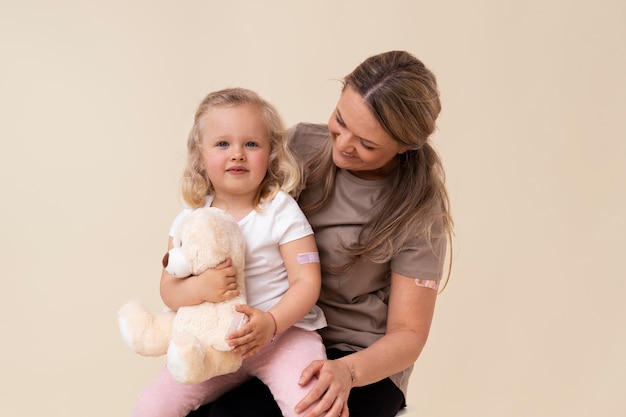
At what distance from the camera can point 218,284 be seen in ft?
5.92

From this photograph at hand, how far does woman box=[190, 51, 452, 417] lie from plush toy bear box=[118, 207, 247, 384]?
0.21 metres

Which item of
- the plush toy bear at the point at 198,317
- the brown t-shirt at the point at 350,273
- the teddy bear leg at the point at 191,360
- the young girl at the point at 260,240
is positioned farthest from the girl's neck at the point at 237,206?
the teddy bear leg at the point at 191,360

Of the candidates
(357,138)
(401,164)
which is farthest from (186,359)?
(401,164)

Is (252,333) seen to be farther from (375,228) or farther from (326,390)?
(375,228)

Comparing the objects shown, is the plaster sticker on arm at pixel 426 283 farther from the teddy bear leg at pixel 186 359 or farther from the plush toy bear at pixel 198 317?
the teddy bear leg at pixel 186 359

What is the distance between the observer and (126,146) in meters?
3.52

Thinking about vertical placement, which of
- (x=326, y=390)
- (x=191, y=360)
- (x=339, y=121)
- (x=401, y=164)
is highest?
(x=339, y=121)

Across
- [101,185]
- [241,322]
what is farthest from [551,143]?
[241,322]

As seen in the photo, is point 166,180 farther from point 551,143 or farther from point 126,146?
point 551,143

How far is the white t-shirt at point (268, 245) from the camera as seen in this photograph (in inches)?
77.7

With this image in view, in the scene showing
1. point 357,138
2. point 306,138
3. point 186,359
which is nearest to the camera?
point 186,359

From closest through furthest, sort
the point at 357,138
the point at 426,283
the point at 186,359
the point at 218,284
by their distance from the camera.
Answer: the point at 186,359 → the point at 218,284 → the point at 357,138 → the point at 426,283

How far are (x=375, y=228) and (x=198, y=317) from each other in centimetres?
54

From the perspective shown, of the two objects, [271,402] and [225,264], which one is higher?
[225,264]
